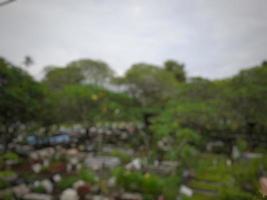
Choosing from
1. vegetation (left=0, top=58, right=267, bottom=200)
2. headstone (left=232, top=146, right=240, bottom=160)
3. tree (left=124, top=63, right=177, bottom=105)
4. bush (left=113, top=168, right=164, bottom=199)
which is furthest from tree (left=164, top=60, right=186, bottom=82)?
bush (left=113, top=168, right=164, bottom=199)

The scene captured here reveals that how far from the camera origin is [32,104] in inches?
285

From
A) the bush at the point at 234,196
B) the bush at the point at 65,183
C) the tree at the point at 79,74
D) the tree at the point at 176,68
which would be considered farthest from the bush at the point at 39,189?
the tree at the point at 176,68

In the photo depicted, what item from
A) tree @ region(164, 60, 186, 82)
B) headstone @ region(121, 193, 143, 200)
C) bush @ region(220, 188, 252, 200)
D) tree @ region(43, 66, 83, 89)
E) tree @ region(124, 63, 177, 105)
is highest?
tree @ region(164, 60, 186, 82)

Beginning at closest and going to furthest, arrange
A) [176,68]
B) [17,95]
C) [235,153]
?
1. [17,95]
2. [235,153]
3. [176,68]

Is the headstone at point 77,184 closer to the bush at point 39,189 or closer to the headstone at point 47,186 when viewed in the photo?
the headstone at point 47,186

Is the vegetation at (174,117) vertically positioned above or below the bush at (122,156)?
above

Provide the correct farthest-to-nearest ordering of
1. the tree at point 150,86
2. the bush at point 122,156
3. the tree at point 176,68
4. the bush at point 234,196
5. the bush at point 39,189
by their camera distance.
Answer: the tree at point 176,68
the tree at point 150,86
the bush at point 122,156
the bush at point 39,189
the bush at point 234,196

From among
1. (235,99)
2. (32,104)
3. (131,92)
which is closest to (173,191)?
(235,99)

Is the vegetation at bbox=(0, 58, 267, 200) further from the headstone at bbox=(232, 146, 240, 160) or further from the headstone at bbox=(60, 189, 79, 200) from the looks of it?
the headstone at bbox=(60, 189, 79, 200)

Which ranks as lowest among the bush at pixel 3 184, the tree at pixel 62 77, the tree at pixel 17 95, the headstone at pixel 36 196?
the headstone at pixel 36 196

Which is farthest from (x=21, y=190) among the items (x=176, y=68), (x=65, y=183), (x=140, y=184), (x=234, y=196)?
(x=176, y=68)

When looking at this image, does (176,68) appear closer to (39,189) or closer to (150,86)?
(150,86)

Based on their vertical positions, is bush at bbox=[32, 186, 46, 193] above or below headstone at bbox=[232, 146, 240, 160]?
below

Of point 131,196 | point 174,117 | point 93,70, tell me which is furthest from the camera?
point 93,70
